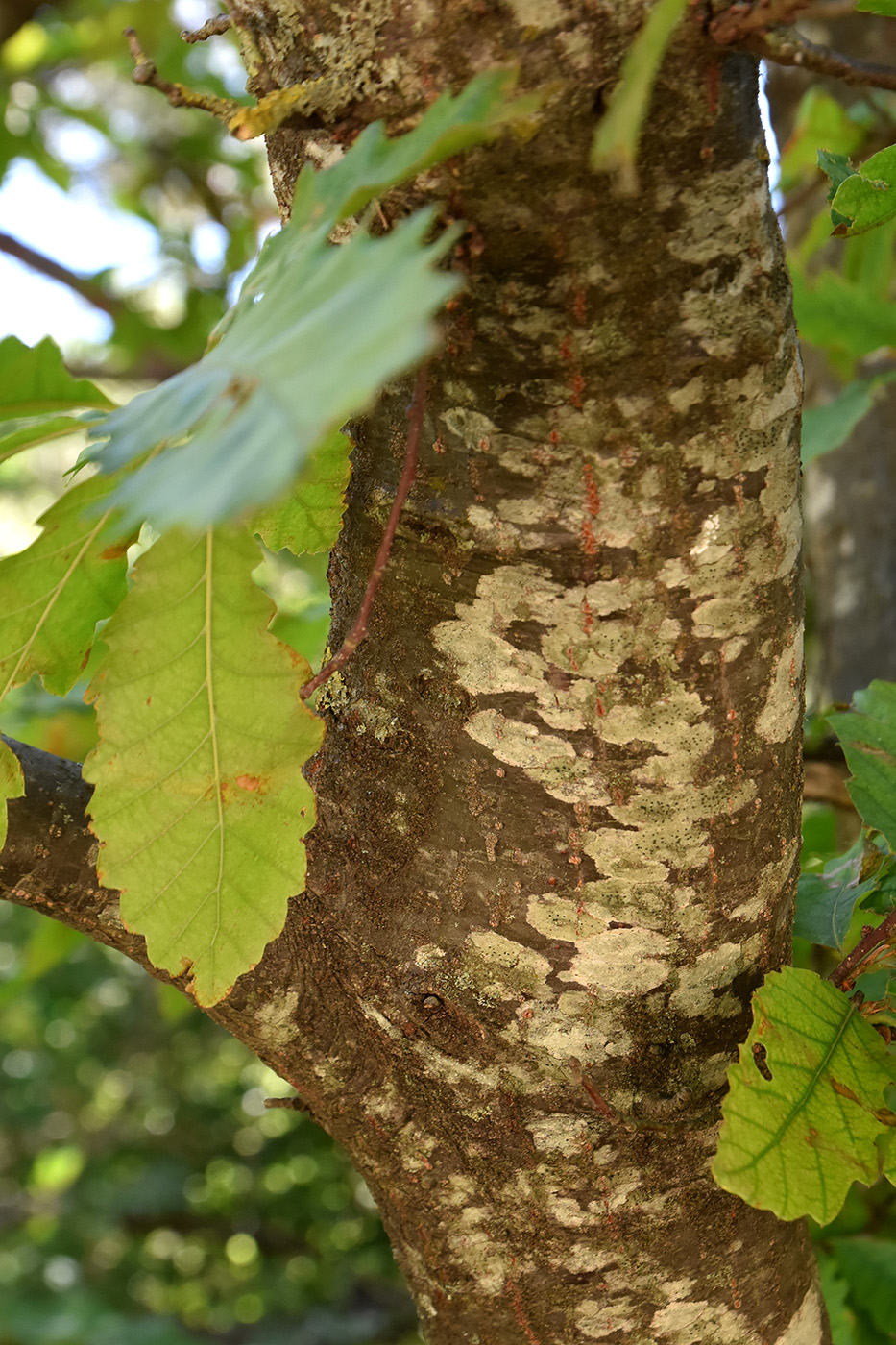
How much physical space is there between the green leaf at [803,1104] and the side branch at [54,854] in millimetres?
366

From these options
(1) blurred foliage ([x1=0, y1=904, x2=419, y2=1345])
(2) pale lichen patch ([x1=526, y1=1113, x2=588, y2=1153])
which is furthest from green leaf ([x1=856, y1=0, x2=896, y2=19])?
(1) blurred foliage ([x1=0, y1=904, x2=419, y2=1345])

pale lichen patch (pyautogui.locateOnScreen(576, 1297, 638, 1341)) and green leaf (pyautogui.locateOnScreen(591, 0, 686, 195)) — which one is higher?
green leaf (pyautogui.locateOnScreen(591, 0, 686, 195))

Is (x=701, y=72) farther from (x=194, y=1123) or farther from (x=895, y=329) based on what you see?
(x=194, y=1123)

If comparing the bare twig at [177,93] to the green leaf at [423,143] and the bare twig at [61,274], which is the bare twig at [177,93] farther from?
the bare twig at [61,274]

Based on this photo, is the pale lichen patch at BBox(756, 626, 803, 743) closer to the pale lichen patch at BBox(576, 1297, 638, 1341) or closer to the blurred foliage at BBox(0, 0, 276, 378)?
the pale lichen patch at BBox(576, 1297, 638, 1341)

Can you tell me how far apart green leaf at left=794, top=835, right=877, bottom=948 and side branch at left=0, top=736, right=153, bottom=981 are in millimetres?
438

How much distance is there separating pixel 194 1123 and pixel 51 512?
13.1ft

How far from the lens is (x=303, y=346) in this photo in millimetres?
305

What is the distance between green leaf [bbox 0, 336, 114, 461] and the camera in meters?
0.51

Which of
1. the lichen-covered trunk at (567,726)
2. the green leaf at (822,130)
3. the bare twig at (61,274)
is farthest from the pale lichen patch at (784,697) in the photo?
the bare twig at (61,274)

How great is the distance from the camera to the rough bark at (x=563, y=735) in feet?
1.46

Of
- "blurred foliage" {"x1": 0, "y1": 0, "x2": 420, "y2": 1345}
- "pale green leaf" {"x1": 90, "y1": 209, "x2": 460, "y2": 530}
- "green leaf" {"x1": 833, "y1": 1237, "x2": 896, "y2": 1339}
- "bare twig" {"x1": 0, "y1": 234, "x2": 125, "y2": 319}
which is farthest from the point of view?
"blurred foliage" {"x1": 0, "y1": 0, "x2": 420, "y2": 1345}

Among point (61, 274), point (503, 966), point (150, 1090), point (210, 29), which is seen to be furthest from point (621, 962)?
point (150, 1090)

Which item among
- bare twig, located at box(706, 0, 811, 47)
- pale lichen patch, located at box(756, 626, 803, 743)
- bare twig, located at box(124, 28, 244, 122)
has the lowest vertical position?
pale lichen patch, located at box(756, 626, 803, 743)
